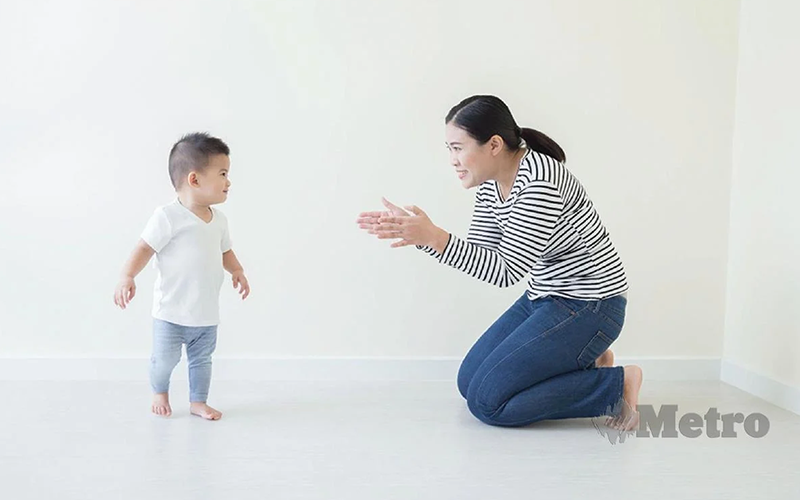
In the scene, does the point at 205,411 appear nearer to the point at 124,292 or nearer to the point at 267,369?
the point at 124,292

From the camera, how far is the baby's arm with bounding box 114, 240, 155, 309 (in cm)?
214

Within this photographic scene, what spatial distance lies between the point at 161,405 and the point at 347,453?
0.61 m

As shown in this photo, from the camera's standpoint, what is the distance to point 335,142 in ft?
8.93

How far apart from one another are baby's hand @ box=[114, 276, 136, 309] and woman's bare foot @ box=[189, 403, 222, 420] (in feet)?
1.12

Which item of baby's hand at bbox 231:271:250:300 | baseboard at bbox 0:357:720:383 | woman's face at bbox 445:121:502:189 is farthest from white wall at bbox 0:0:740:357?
woman's face at bbox 445:121:502:189

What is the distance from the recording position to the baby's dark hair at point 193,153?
2240 mm

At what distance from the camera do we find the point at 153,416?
2268 mm

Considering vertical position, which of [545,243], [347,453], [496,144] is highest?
[496,144]

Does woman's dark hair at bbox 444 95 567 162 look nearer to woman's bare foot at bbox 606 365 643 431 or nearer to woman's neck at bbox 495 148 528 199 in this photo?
woman's neck at bbox 495 148 528 199

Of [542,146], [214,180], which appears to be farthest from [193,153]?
[542,146]

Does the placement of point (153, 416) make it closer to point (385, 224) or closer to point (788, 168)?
point (385, 224)

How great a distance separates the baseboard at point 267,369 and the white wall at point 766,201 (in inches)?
14.3

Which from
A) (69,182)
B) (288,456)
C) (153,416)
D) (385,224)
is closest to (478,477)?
(288,456)

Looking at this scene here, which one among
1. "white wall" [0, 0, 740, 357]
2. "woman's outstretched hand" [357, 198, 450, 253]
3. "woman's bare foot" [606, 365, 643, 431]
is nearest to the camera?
"woman's outstretched hand" [357, 198, 450, 253]
